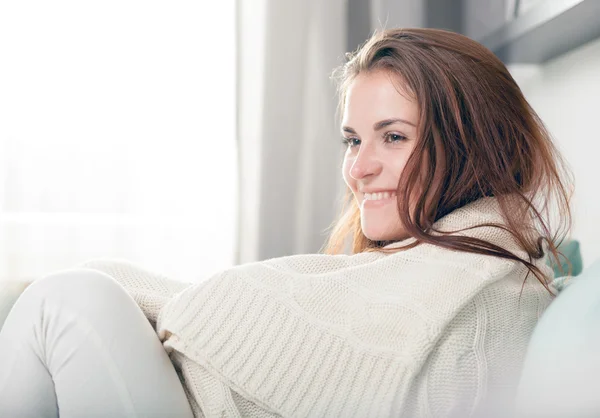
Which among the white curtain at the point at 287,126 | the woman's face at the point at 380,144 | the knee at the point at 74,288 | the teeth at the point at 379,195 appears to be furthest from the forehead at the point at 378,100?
the white curtain at the point at 287,126

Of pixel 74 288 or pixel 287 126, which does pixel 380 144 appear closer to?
pixel 74 288

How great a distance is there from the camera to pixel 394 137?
1.23 meters

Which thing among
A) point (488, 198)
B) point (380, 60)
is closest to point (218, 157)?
point (380, 60)

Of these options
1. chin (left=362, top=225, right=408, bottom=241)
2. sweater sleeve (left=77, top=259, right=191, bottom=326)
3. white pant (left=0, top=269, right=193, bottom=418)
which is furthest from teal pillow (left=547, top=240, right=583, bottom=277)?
white pant (left=0, top=269, right=193, bottom=418)

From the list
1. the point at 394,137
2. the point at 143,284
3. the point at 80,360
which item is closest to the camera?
the point at 80,360

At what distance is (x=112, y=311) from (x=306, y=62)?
1893 mm

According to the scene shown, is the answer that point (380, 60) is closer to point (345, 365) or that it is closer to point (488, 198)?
point (488, 198)

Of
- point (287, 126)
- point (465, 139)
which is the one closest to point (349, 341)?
point (465, 139)

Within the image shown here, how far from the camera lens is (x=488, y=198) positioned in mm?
1146

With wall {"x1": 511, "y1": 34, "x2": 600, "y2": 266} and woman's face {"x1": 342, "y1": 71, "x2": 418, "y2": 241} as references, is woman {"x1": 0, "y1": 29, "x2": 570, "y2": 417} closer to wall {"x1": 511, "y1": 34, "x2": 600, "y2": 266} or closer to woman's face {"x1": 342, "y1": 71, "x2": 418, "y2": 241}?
woman's face {"x1": 342, "y1": 71, "x2": 418, "y2": 241}

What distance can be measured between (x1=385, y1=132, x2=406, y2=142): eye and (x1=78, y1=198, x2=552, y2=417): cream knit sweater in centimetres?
31

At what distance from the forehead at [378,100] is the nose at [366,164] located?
2.2 inches

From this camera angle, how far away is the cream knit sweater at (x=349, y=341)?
0.88 m

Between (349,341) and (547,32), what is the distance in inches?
54.2
